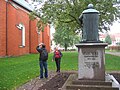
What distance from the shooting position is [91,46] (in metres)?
9.18

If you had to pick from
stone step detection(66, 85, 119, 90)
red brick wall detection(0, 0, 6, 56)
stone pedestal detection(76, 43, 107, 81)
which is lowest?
stone step detection(66, 85, 119, 90)

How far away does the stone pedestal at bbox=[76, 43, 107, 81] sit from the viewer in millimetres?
9133

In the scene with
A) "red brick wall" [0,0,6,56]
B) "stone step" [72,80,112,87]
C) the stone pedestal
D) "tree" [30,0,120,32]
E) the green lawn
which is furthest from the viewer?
"red brick wall" [0,0,6,56]

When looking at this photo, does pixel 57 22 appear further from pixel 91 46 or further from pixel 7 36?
pixel 91 46

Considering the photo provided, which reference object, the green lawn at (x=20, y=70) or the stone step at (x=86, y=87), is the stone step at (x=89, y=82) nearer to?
the stone step at (x=86, y=87)

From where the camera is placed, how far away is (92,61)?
916 centimetres

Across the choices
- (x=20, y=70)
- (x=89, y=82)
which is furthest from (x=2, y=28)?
(x=89, y=82)

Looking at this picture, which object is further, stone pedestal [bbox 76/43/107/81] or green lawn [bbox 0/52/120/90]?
green lawn [bbox 0/52/120/90]

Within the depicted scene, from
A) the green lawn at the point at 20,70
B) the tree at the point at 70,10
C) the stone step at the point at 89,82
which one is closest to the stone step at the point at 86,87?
the stone step at the point at 89,82

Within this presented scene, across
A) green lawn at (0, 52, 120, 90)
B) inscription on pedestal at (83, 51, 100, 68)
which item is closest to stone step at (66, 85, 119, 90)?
inscription on pedestal at (83, 51, 100, 68)

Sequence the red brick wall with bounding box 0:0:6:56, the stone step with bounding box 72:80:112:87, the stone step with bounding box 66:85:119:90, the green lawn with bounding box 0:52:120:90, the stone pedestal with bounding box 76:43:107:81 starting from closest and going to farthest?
the stone step with bounding box 66:85:119:90, the stone step with bounding box 72:80:112:87, the stone pedestal with bounding box 76:43:107:81, the green lawn with bounding box 0:52:120:90, the red brick wall with bounding box 0:0:6:56

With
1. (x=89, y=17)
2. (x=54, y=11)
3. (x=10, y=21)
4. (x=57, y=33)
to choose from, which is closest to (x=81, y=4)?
(x=54, y=11)

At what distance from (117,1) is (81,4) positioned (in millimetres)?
4174

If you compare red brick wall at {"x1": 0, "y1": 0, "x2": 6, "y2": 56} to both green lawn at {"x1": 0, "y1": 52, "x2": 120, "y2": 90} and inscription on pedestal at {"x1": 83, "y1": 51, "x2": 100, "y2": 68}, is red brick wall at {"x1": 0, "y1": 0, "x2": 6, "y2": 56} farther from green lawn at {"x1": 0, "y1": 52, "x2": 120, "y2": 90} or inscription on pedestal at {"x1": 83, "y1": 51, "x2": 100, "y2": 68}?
inscription on pedestal at {"x1": 83, "y1": 51, "x2": 100, "y2": 68}
